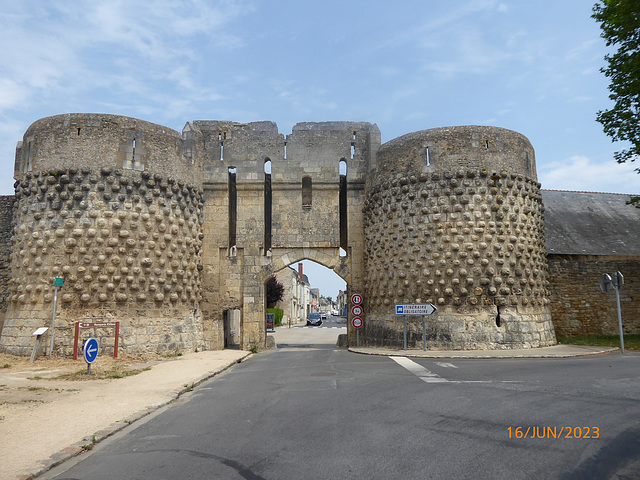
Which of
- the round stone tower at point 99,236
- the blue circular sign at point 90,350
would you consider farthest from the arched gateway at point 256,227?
the blue circular sign at point 90,350

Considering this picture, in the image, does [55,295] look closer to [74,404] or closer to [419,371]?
[74,404]

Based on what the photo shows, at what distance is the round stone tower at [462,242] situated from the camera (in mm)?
14438

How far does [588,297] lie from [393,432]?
15.3m

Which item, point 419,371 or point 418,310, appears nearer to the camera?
point 419,371

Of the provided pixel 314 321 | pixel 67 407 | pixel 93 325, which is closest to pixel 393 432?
pixel 67 407

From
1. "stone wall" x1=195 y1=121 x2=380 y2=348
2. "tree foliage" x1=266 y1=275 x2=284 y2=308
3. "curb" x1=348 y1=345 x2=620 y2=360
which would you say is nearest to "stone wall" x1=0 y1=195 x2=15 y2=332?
"stone wall" x1=195 y1=121 x2=380 y2=348

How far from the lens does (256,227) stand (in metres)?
17.5

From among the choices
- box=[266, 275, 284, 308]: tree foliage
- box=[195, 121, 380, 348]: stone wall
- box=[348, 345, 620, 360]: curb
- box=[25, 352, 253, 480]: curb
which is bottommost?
box=[348, 345, 620, 360]: curb

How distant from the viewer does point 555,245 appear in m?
17.8

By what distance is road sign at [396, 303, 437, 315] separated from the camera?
45.9ft

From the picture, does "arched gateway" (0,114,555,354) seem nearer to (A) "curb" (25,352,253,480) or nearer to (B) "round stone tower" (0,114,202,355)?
(B) "round stone tower" (0,114,202,355)

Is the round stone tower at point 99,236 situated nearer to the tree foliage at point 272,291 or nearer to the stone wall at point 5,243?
the stone wall at point 5,243

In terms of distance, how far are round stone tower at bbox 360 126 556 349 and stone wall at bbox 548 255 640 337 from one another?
1.77 meters
